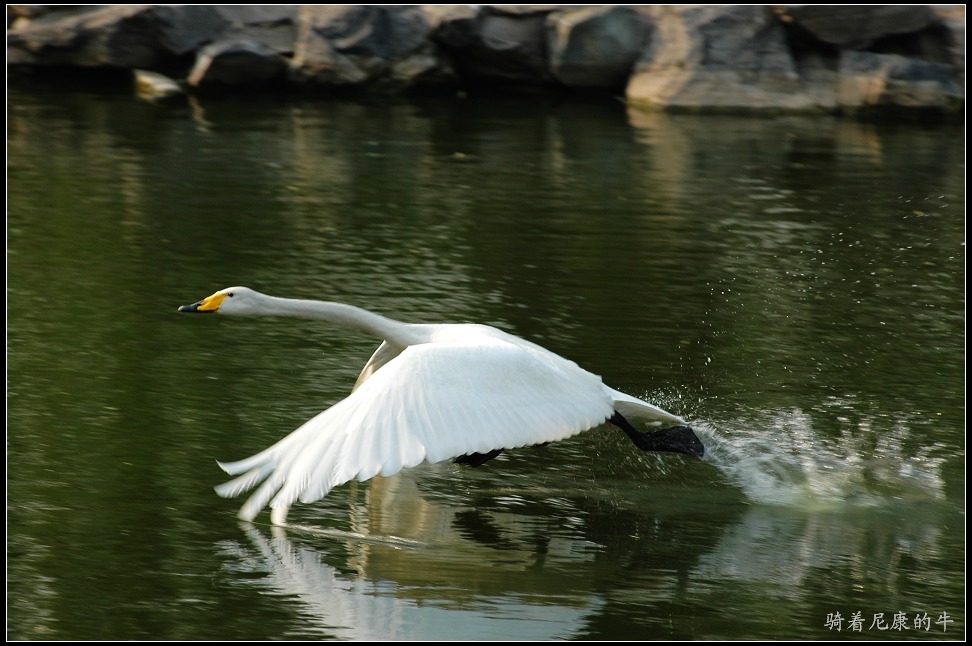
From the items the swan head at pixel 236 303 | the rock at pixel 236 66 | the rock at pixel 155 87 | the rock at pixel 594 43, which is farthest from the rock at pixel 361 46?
the swan head at pixel 236 303

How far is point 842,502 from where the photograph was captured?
675cm

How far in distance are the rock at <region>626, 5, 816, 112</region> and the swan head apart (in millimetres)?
12240

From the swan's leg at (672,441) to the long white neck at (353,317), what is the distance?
1.13 m

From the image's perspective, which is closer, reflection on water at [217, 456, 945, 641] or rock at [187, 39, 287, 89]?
reflection on water at [217, 456, 945, 641]

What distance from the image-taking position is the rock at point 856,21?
18.3 meters

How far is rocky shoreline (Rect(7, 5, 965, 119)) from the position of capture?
1803 cm

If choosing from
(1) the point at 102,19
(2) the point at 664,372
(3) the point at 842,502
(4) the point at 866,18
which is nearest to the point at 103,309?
(2) the point at 664,372

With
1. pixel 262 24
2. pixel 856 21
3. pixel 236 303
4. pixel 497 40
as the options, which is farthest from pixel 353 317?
pixel 856 21

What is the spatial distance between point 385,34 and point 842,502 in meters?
12.8

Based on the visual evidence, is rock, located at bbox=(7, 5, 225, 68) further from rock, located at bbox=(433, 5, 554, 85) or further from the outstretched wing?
the outstretched wing

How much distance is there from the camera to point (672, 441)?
6840 millimetres

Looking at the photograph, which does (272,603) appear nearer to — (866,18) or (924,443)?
(924,443)

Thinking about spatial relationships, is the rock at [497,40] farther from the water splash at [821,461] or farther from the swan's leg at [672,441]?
the swan's leg at [672,441]

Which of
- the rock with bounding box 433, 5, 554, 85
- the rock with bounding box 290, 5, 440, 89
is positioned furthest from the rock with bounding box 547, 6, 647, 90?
the rock with bounding box 290, 5, 440, 89
